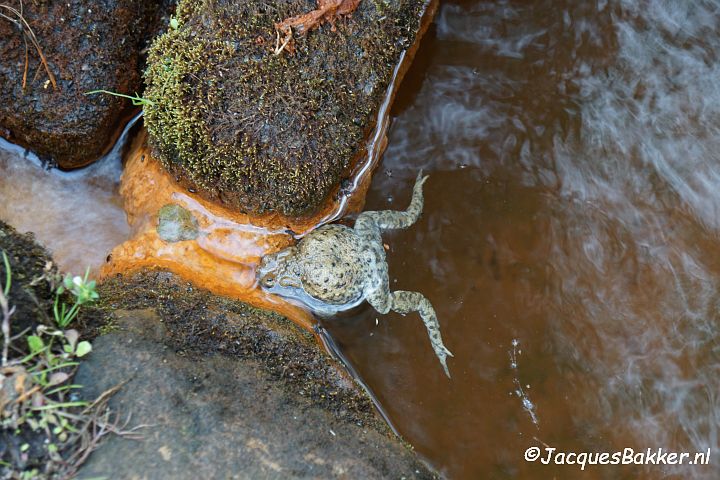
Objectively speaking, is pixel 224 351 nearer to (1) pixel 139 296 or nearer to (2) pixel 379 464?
(1) pixel 139 296

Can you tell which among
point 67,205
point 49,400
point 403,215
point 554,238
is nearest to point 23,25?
point 67,205

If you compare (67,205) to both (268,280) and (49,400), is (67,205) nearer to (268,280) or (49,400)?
(268,280)

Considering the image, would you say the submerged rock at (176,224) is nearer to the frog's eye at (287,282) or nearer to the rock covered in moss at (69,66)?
the frog's eye at (287,282)

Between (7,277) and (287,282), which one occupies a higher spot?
(7,277)

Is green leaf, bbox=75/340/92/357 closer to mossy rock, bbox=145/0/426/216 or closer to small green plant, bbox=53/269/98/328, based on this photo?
small green plant, bbox=53/269/98/328

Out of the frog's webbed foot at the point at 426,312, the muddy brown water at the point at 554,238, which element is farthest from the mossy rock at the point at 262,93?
the frog's webbed foot at the point at 426,312

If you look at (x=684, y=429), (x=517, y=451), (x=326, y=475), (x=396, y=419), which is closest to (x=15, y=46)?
(x=326, y=475)
